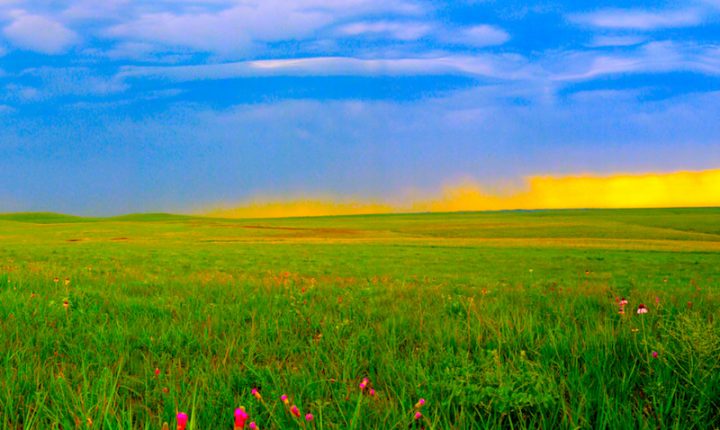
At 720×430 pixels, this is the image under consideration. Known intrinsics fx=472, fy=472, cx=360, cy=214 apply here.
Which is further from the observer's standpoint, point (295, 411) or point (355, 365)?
point (355, 365)

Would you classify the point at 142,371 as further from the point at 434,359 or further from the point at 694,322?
the point at 694,322

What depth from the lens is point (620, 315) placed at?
520cm

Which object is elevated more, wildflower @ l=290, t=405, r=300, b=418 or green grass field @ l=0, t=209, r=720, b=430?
wildflower @ l=290, t=405, r=300, b=418

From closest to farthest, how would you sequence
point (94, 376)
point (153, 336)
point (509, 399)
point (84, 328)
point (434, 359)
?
point (509, 399) < point (94, 376) < point (434, 359) < point (153, 336) < point (84, 328)

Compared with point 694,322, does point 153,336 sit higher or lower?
lower

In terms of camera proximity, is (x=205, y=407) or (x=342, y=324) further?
(x=342, y=324)

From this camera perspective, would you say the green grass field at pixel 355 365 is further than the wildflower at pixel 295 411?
Yes

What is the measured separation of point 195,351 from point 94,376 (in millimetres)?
938

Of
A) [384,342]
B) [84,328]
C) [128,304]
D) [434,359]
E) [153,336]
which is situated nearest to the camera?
[434,359]

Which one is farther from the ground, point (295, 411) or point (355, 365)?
point (295, 411)

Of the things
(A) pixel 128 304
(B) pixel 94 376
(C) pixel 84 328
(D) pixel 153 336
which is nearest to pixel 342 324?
(D) pixel 153 336

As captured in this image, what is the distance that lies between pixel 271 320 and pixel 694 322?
397 cm

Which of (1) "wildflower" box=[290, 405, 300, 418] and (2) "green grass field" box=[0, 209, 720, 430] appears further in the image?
(2) "green grass field" box=[0, 209, 720, 430]

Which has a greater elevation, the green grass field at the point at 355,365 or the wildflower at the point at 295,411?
the wildflower at the point at 295,411
